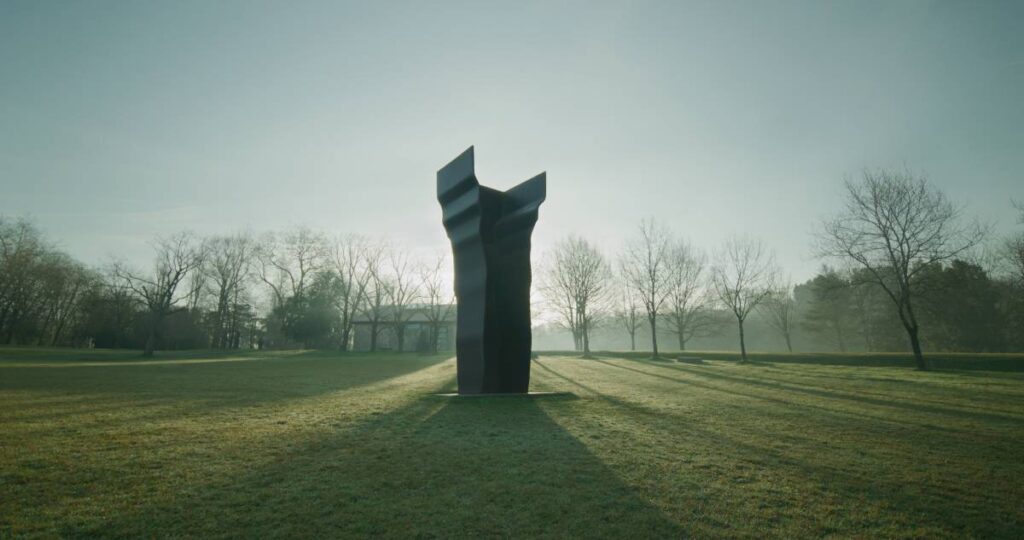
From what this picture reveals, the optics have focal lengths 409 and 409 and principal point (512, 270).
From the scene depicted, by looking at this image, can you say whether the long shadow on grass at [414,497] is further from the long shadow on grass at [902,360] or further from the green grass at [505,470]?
the long shadow on grass at [902,360]

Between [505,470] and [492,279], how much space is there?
6808 mm

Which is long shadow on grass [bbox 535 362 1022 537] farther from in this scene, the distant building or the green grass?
the distant building

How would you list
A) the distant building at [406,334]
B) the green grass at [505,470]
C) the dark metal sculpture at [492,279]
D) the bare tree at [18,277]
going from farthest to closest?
the distant building at [406,334] < the bare tree at [18,277] < the dark metal sculpture at [492,279] < the green grass at [505,470]

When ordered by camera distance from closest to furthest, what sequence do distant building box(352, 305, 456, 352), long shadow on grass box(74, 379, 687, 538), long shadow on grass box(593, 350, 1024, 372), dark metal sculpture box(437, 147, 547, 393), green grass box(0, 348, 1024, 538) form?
long shadow on grass box(74, 379, 687, 538) → green grass box(0, 348, 1024, 538) → dark metal sculpture box(437, 147, 547, 393) → long shadow on grass box(593, 350, 1024, 372) → distant building box(352, 305, 456, 352)

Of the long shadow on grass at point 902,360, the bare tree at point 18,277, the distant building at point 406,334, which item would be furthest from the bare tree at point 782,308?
the bare tree at point 18,277

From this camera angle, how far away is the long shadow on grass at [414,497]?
3.28 meters

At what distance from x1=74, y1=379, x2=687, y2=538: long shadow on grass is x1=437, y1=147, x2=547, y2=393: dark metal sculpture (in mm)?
4949

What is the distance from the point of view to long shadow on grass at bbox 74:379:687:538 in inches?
129

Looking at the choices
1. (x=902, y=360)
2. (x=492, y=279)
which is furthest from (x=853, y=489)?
(x=902, y=360)

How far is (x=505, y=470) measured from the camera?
15.9ft

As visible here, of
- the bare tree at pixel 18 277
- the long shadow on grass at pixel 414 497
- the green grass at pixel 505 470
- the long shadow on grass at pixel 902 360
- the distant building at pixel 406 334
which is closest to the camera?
the long shadow on grass at pixel 414 497

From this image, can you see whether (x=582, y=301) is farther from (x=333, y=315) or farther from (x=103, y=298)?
(x=103, y=298)

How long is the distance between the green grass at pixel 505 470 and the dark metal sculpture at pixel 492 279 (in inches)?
75.3

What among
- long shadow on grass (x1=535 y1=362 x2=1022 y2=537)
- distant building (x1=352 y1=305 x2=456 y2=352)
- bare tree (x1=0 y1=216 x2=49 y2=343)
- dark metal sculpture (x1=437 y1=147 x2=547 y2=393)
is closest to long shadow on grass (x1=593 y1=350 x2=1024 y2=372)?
long shadow on grass (x1=535 y1=362 x2=1022 y2=537)
